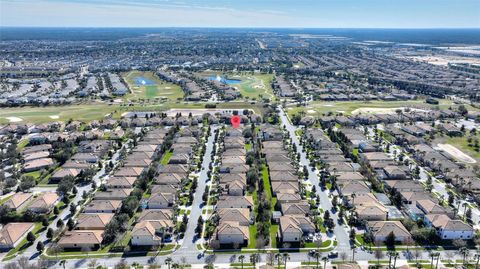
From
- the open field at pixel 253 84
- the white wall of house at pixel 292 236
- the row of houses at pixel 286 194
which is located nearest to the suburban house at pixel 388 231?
the row of houses at pixel 286 194

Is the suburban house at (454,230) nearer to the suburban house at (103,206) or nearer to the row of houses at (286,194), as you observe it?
the row of houses at (286,194)

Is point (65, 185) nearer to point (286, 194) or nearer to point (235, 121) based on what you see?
point (286, 194)

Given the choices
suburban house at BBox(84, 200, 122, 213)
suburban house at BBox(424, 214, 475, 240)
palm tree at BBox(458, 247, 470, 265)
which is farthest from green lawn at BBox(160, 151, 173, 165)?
palm tree at BBox(458, 247, 470, 265)

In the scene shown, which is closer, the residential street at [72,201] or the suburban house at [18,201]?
the residential street at [72,201]

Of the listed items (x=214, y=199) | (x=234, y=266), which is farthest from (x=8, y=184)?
(x=234, y=266)

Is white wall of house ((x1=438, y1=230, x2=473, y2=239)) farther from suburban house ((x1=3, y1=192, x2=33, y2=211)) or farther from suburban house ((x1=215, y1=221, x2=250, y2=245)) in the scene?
suburban house ((x1=3, y1=192, x2=33, y2=211))

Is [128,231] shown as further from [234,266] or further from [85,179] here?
[85,179]

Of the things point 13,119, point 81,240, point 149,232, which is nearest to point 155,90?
point 13,119
